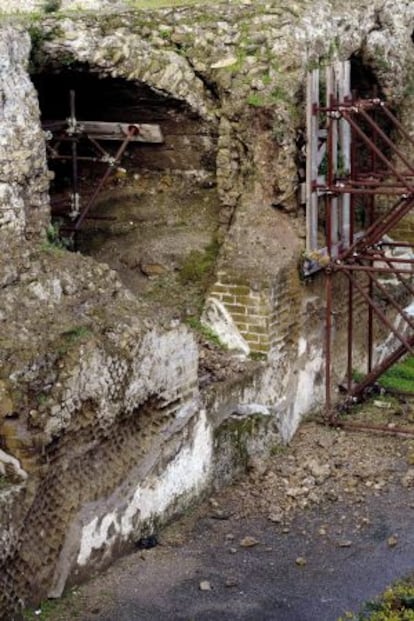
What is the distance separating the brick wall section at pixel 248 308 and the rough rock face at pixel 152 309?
1 centimetres

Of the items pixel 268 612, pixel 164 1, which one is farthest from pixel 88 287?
pixel 164 1

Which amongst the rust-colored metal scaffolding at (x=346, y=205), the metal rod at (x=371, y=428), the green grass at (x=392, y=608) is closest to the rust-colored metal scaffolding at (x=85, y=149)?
the rust-colored metal scaffolding at (x=346, y=205)

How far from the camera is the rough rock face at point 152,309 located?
22.5 ft

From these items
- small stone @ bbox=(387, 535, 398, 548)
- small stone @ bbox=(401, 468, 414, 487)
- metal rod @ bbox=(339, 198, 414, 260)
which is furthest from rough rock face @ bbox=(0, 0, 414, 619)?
small stone @ bbox=(387, 535, 398, 548)

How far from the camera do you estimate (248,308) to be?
9.59m

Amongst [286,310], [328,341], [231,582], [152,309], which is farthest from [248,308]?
[231,582]

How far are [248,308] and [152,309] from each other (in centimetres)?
182

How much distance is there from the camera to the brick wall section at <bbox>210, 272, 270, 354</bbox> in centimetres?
952

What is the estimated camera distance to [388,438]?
9969 mm

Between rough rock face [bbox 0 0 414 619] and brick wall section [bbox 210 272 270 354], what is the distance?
1cm

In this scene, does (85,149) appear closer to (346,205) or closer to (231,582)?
(346,205)

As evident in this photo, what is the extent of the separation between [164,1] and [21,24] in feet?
7.31

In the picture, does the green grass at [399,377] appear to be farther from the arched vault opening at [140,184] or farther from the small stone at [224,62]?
the small stone at [224,62]

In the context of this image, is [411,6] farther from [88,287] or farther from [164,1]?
[88,287]
